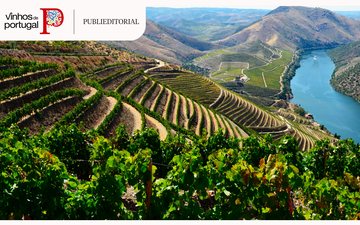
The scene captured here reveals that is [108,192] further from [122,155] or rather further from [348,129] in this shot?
[348,129]

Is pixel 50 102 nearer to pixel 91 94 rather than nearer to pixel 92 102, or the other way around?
pixel 92 102

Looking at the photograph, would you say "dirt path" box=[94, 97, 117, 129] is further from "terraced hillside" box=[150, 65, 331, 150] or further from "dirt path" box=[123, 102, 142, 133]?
"terraced hillside" box=[150, 65, 331, 150]

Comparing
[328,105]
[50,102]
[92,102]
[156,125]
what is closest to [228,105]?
[156,125]

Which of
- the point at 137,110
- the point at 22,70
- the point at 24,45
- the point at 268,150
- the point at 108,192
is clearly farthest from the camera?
the point at 24,45

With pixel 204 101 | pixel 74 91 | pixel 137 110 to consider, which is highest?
pixel 74 91

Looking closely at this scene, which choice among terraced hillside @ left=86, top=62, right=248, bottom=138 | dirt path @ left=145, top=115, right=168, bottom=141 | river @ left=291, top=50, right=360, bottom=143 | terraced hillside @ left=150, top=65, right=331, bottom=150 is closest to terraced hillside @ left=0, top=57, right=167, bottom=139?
dirt path @ left=145, top=115, right=168, bottom=141

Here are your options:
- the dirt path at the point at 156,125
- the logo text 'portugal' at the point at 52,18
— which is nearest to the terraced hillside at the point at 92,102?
the dirt path at the point at 156,125

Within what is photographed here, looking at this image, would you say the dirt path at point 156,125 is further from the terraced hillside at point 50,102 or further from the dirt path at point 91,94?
the dirt path at point 91,94

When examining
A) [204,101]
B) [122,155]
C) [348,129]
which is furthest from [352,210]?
[348,129]

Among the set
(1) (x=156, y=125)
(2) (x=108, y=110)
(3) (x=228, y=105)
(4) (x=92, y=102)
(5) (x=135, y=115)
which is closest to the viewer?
(4) (x=92, y=102)
